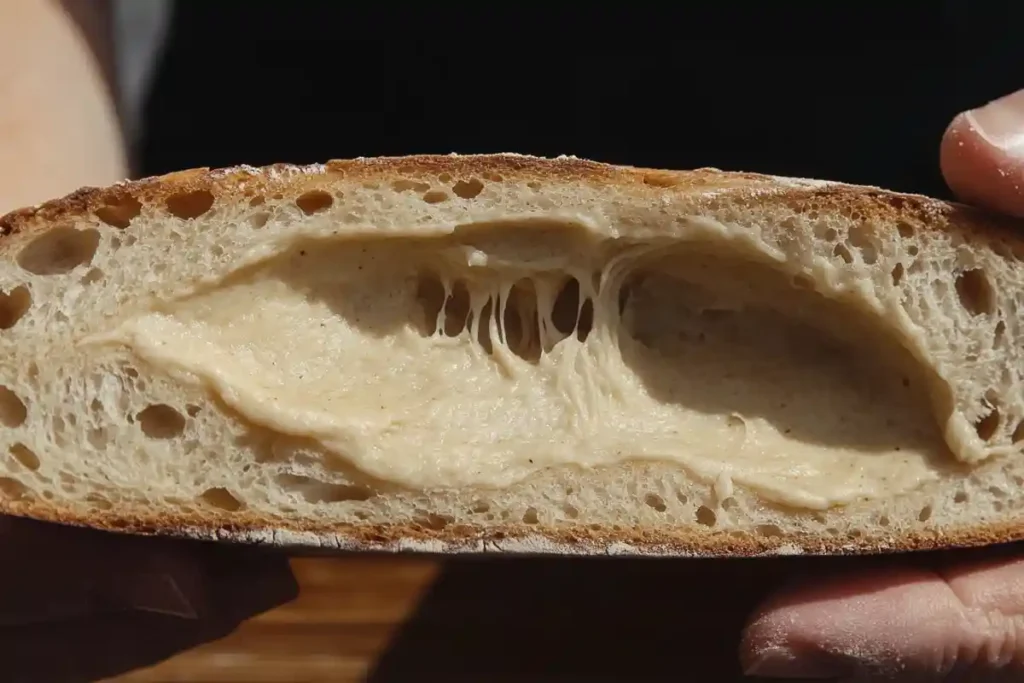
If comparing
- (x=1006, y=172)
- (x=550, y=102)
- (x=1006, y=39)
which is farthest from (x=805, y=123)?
(x=1006, y=172)

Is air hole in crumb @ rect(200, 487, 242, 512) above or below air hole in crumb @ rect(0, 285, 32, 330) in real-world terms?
below

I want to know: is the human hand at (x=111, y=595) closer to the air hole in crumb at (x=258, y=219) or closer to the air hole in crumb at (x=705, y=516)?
the air hole in crumb at (x=258, y=219)

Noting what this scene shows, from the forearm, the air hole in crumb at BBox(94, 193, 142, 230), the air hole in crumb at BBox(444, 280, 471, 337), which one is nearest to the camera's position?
the air hole in crumb at BBox(94, 193, 142, 230)

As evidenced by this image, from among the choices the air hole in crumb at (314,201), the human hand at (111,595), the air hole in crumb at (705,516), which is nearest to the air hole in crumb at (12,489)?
the human hand at (111,595)

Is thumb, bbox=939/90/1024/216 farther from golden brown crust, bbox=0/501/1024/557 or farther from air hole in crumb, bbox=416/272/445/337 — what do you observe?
air hole in crumb, bbox=416/272/445/337

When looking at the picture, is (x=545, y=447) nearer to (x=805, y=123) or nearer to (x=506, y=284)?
(x=506, y=284)

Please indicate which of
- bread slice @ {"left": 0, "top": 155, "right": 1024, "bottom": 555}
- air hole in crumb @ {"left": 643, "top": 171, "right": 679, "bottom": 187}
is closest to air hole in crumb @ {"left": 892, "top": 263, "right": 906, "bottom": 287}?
bread slice @ {"left": 0, "top": 155, "right": 1024, "bottom": 555}

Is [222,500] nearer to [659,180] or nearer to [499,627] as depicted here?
[659,180]

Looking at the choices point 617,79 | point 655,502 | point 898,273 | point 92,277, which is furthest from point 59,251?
point 617,79
